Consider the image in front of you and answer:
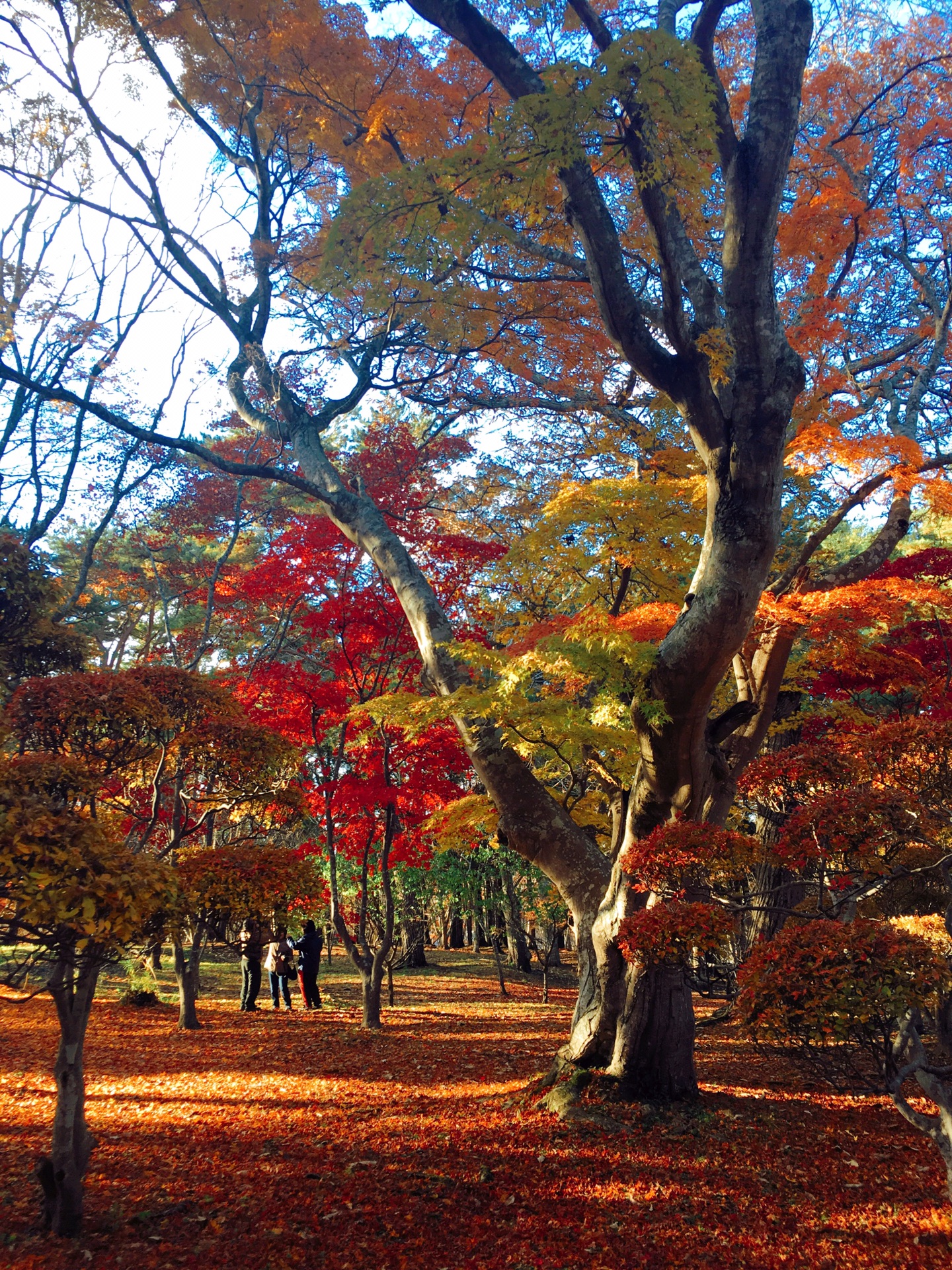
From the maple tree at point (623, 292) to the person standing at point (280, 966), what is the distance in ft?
16.3

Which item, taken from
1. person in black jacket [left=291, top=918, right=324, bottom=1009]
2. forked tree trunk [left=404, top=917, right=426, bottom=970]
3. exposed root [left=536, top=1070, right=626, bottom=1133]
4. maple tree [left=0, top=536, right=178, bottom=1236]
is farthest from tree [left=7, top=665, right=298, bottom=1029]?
forked tree trunk [left=404, top=917, right=426, bottom=970]

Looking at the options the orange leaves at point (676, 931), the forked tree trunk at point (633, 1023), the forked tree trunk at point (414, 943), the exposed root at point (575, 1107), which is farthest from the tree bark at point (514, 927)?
the orange leaves at point (676, 931)

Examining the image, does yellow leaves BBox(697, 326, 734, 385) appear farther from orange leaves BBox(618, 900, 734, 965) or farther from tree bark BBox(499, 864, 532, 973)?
tree bark BBox(499, 864, 532, 973)

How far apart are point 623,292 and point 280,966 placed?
10.4 meters

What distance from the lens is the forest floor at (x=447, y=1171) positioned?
390 centimetres

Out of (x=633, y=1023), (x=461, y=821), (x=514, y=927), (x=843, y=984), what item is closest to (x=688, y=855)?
(x=843, y=984)

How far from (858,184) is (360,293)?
5549 millimetres

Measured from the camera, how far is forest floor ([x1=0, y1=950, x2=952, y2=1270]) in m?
3.90

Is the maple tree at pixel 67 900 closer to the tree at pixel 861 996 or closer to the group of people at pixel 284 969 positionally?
the tree at pixel 861 996

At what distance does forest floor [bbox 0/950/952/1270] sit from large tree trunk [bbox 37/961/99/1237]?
135 millimetres

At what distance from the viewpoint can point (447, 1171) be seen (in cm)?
485

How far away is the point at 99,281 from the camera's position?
10609 mm

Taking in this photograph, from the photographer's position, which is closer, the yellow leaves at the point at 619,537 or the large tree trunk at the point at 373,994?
the yellow leaves at the point at 619,537

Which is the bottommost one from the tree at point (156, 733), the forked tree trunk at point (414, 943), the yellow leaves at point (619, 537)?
the forked tree trunk at point (414, 943)
